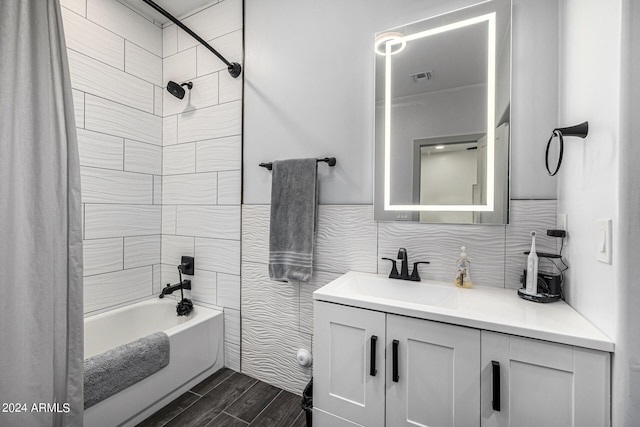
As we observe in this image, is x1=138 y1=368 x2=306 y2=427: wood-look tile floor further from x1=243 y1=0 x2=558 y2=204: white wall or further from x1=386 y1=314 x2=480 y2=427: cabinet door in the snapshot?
x1=243 y1=0 x2=558 y2=204: white wall

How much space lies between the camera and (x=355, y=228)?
4.98 ft

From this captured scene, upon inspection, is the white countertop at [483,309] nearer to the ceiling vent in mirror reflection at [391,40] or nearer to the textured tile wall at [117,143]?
the ceiling vent in mirror reflection at [391,40]

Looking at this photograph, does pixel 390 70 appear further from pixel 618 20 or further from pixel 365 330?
pixel 365 330

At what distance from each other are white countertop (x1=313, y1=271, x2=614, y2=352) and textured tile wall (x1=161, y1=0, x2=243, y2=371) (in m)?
1.00

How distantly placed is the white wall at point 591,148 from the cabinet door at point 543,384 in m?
0.13

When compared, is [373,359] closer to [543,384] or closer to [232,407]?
[543,384]

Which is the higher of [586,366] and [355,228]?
[355,228]

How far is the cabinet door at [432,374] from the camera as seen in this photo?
2.93 feet

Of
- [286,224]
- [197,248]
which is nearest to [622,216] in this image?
[286,224]

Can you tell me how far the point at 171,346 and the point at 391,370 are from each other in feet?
4.17

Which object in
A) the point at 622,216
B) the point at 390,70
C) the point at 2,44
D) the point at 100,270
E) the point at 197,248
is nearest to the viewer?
the point at 622,216

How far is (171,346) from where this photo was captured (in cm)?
157

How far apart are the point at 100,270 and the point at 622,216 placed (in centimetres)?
260

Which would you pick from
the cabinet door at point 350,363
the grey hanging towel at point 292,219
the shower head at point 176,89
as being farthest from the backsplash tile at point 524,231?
the shower head at point 176,89
